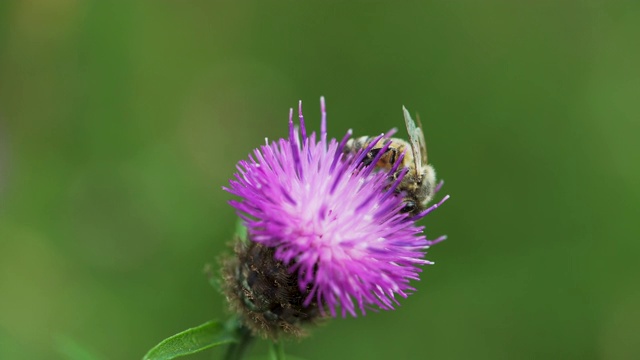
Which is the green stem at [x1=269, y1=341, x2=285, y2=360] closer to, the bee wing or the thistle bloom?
the thistle bloom

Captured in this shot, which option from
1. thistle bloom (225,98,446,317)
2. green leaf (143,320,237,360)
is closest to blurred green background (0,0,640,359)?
green leaf (143,320,237,360)

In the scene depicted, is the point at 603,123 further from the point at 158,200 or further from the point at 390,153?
the point at 158,200

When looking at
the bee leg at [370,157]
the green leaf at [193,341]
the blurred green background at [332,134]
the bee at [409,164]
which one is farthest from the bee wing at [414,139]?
the blurred green background at [332,134]

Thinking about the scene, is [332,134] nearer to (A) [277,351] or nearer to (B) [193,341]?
(A) [277,351]

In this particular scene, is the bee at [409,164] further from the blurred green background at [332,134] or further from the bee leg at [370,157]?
the blurred green background at [332,134]

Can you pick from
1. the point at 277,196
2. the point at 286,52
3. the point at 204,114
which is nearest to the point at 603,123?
the point at 286,52

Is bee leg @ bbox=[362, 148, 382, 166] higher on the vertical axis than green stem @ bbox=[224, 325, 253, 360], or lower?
higher
